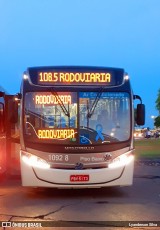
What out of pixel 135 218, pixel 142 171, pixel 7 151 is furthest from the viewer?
pixel 142 171

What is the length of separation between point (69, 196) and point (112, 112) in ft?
7.84

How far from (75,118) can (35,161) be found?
56.3 inches

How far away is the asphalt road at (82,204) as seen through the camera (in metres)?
9.79

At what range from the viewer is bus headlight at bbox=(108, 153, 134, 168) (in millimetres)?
12492

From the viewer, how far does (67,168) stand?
1239 centimetres

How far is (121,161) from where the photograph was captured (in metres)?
12.6

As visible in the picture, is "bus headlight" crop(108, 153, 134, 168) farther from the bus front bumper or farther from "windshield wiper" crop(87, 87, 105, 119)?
"windshield wiper" crop(87, 87, 105, 119)

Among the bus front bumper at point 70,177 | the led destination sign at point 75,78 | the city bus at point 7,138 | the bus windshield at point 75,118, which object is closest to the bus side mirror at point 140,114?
the bus windshield at point 75,118

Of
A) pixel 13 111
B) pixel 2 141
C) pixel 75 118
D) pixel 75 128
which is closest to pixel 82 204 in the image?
pixel 75 128

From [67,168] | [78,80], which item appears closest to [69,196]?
[67,168]

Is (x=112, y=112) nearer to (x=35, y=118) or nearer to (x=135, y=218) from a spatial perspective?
(x=35, y=118)

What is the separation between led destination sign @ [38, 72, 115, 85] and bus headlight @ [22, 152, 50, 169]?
6.18 feet

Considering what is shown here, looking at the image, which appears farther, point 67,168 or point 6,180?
point 6,180

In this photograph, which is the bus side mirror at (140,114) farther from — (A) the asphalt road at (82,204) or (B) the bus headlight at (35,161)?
(B) the bus headlight at (35,161)
